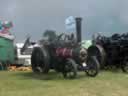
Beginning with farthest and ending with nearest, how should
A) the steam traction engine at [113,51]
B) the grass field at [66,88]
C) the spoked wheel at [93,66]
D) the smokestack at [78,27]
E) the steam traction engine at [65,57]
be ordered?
the steam traction engine at [113,51]
the smokestack at [78,27]
the spoked wheel at [93,66]
the steam traction engine at [65,57]
the grass field at [66,88]

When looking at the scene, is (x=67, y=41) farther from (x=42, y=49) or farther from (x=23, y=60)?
(x=23, y=60)

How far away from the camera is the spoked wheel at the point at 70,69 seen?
564 inches

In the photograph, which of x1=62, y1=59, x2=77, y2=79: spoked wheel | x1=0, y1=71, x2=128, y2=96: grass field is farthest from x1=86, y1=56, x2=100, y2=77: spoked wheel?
x1=0, y1=71, x2=128, y2=96: grass field

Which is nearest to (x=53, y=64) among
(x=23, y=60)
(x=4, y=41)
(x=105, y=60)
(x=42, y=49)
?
(x=42, y=49)

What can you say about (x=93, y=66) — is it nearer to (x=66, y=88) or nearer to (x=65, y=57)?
(x=65, y=57)

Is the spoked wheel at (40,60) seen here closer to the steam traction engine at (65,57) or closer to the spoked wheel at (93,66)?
the steam traction engine at (65,57)

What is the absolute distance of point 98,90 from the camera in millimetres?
11328

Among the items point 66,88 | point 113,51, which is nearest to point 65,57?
point 66,88

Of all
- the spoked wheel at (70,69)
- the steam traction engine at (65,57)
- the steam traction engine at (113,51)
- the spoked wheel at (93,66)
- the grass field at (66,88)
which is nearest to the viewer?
the grass field at (66,88)

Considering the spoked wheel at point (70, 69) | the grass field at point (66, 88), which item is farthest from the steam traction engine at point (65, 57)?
the grass field at point (66, 88)

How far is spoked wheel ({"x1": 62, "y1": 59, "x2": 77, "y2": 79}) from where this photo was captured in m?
14.3

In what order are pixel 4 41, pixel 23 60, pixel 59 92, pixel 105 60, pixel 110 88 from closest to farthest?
pixel 59 92, pixel 110 88, pixel 105 60, pixel 4 41, pixel 23 60

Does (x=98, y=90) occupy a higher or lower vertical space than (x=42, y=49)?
lower

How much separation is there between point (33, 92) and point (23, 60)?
18126 millimetres
